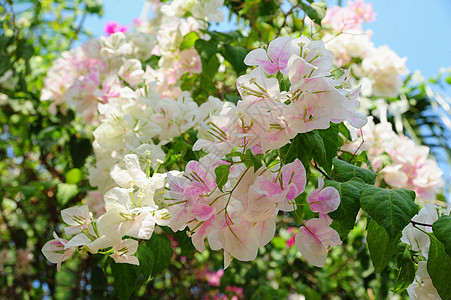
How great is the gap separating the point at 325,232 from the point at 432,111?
2.33 m

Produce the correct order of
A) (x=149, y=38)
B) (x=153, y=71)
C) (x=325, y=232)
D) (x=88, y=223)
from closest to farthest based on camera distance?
1. (x=325, y=232)
2. (x=88, y=223)
3. (x=153, y=71)
4. (x=149, y=38)

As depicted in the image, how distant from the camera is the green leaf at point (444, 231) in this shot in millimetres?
483

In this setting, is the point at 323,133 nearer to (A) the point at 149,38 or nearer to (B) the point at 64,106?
(A) the point at 149,38

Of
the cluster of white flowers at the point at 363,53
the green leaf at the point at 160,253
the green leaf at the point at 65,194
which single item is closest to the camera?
the green leaf at the point at 160,253

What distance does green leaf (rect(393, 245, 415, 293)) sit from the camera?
1.96 feet

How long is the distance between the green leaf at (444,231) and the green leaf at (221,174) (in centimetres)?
27

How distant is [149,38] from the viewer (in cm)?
137

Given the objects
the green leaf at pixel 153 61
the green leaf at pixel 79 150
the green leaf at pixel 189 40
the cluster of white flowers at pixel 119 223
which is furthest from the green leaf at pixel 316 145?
the green leaf at pixel 79 150

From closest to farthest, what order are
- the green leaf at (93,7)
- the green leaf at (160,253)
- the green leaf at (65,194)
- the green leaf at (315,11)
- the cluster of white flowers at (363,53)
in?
the green leaf at (160,253)
the green leaf at (315,11)
the green leaf at (65,194)
the cluster of white flowers at (363,53)
the green leaf at (93,7)

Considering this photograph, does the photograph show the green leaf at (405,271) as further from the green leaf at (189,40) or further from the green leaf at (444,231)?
the green leaf at (189,40)

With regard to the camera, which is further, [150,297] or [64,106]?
[150,297]

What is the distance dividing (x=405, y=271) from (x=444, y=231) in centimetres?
14

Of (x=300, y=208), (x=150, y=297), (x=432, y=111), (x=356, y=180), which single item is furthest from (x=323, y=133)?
(x=432, y=111)

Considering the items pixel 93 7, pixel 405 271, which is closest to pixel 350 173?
pixel 405 271
